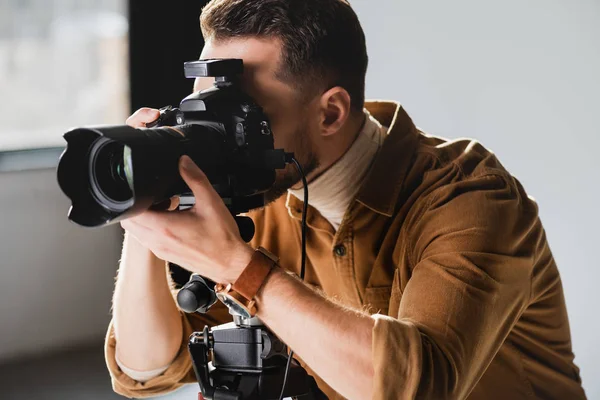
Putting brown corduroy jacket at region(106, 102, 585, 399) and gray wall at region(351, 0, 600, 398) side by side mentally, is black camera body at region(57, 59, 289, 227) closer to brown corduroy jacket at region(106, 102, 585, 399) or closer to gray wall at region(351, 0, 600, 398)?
brown corduroy jacket at region(106, 102, 585, 399)

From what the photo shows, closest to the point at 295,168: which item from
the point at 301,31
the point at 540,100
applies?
the point at 301,31

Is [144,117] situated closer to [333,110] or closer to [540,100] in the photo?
[333,110]

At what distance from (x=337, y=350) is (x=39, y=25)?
1.96m

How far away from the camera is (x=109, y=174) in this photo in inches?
37.3

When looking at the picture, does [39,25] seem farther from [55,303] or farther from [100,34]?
[55,303]

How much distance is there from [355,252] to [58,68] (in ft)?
5.35

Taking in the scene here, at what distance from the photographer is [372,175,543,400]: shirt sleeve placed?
1007 millimetres

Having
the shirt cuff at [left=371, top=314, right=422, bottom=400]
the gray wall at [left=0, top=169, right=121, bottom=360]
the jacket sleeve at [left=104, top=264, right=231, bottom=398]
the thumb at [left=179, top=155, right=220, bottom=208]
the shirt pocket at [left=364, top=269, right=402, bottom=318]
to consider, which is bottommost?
the gray wall at [left=0, top=169, right=121, bottom=360]

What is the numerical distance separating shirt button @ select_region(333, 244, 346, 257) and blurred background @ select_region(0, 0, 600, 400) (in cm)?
118

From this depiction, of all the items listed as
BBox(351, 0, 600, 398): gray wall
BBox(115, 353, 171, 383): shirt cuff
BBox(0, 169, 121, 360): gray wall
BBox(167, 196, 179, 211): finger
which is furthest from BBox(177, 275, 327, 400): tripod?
BBox(0, 169, 121, 360): gray wall

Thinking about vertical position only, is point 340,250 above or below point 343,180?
below

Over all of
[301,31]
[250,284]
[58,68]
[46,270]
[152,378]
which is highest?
[301,31]

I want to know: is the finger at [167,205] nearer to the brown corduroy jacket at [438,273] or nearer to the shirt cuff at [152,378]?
the brown corduroy jacket at [438,273]

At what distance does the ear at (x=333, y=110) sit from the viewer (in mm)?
1341
